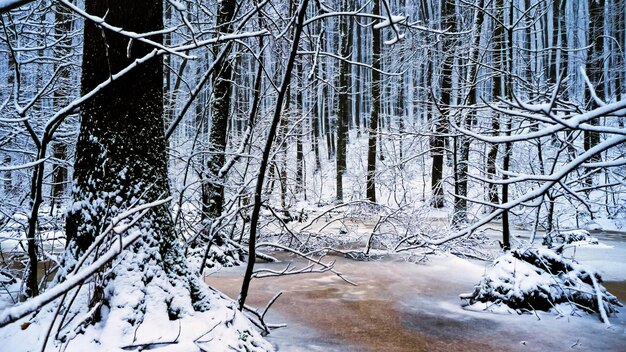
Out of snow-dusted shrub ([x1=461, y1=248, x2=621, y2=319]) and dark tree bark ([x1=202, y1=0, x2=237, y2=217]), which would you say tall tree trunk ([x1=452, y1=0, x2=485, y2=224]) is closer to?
snow-dusted shrub ([x1=461, y1=248, x2=621, y2=319])

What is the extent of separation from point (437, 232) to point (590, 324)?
530 centimetres

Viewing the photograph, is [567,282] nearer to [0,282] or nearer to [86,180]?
[86,180]

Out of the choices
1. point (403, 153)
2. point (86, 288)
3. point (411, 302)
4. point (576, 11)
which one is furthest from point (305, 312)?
point (576, 11)

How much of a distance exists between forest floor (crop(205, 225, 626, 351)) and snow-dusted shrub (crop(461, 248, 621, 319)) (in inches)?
8.5

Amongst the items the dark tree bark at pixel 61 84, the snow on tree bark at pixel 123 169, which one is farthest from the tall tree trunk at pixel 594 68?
the dark tree bark at pixel 61 84

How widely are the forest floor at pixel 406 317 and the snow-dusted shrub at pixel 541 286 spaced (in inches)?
8.5

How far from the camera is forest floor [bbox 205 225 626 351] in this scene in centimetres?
472

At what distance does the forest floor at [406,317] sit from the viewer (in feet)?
15.5

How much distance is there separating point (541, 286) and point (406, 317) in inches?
79.6

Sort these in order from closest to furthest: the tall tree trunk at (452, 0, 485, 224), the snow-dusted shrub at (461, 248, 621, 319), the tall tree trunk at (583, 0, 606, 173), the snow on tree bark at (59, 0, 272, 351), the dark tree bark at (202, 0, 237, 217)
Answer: the snow on tree bark at (59, 0, 272, 351), the snow-dusted shrub at (461, 248, 621, 319), the dark tree bark at (202, 0, 237, 217), the tall tree trunk at (583, 0, 606, 173), the tall tree trunk at (452, 0, 485, 224)

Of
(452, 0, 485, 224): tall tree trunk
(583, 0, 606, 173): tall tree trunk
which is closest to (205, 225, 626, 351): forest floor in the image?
(452, 0, 485, 224): tall tree trunk

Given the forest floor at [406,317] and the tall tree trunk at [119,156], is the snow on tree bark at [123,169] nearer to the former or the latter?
the tall tree trunk at [119,156]

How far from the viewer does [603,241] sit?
1169 cm

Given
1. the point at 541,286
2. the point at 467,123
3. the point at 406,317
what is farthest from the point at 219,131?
the point at 467,123
